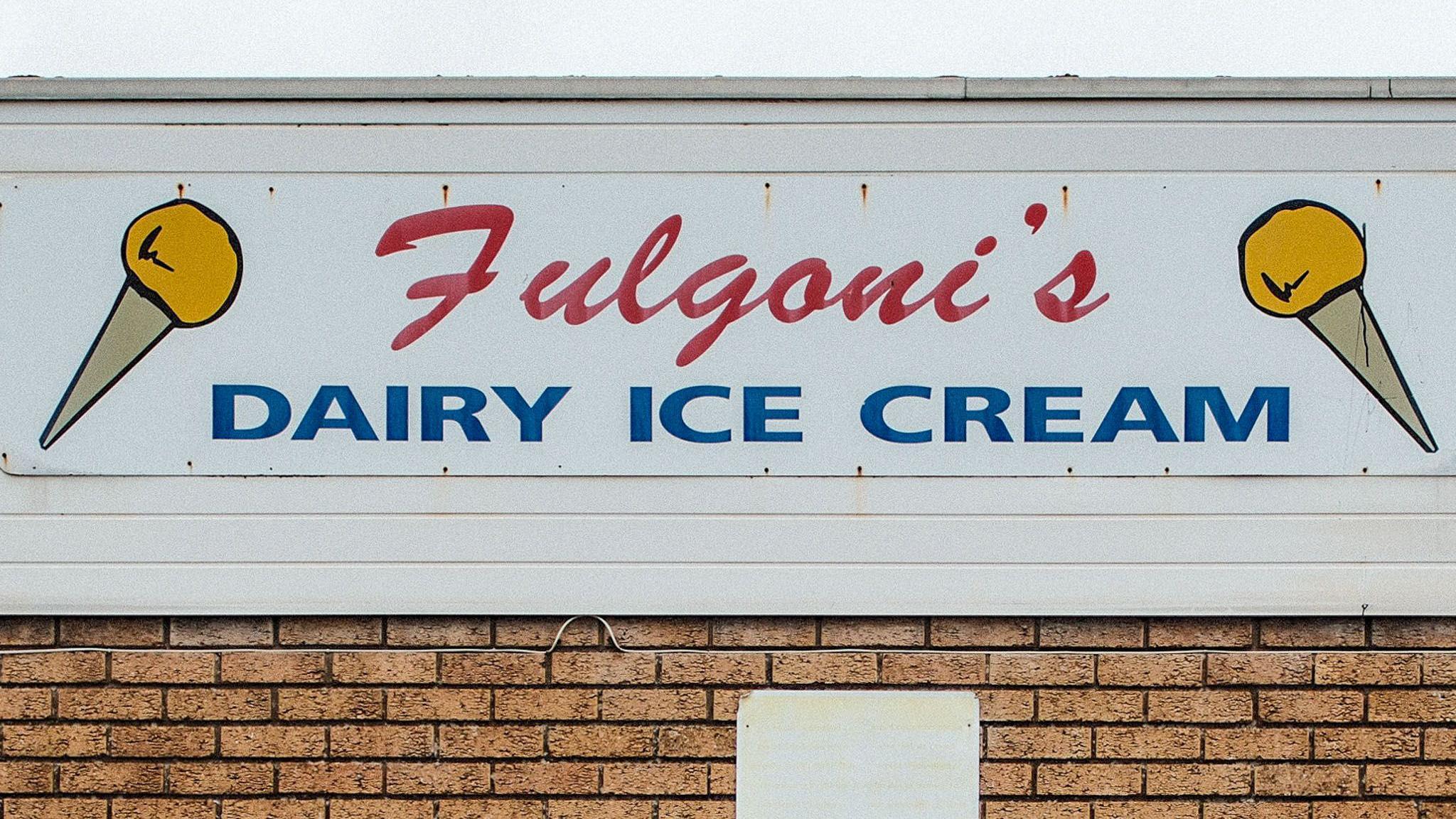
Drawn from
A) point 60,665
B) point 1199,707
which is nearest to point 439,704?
point 60,665

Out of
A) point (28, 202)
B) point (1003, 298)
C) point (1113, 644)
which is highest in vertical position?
point (28, 202)

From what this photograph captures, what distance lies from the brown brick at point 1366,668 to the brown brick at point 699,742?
1.47 m

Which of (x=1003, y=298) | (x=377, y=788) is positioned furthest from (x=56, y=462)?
(x=1003, y=298)

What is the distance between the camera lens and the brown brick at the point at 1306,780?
2752 millimetres

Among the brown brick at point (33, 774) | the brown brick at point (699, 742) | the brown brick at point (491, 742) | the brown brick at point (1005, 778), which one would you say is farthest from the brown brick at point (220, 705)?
the brown brick at point (1005, 778)

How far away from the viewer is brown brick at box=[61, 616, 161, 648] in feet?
9.03

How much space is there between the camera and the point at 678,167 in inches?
108

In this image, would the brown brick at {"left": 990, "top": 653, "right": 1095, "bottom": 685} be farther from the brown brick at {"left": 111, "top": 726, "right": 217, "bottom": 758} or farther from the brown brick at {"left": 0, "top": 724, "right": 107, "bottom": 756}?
the brown brick at {"left": 0, "top": 724, "right": 107, "bottom": 756}

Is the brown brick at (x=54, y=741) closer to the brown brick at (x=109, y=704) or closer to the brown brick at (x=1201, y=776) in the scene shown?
the brown brick at (x=109, y=704)

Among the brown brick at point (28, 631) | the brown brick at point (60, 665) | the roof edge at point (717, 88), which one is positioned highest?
the roof edge at point (717, 88)

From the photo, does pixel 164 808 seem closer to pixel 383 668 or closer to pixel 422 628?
pixel 383 668

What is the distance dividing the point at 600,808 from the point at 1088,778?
1.23 metres

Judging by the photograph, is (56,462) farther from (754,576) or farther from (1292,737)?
(1292,737)

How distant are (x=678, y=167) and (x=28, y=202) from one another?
5.32 feet
